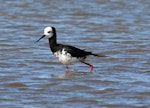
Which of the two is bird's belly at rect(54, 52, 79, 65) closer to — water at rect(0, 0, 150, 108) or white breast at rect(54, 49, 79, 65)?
white breast at rect(54, 49, 79, 65)

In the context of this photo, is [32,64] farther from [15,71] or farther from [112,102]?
[112,102]

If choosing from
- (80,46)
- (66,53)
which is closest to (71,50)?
(66,53)

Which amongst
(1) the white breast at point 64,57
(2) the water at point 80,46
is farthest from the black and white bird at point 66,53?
(2) the water at point 80,46

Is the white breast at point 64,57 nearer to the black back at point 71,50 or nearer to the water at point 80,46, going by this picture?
the black back at point 71,50

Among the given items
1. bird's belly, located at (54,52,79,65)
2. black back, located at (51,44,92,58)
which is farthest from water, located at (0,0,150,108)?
black back, located at (51,44,92,58)

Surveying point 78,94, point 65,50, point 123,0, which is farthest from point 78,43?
point 123,0

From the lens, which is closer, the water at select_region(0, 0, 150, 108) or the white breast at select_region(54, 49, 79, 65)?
the water at select_region(0, 0, 150, 108)

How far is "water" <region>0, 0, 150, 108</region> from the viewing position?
31.9 ft

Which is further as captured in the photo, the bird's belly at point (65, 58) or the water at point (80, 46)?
the bird's belly at point (65, 58)

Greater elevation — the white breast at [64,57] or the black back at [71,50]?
the black back at [71,50]

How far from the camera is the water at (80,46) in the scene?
9727 mm

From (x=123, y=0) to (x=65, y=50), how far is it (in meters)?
11.2

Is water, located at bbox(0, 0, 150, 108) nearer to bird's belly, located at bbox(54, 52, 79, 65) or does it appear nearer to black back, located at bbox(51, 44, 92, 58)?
bird's belly, located at bbox(54, 52, 79, 65)

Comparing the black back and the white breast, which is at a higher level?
the black back
